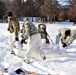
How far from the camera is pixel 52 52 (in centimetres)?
985

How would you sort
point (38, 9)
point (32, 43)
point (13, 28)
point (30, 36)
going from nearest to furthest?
point (30, 36)
point (32, 43)
point (13, 28)
point (38, 9)

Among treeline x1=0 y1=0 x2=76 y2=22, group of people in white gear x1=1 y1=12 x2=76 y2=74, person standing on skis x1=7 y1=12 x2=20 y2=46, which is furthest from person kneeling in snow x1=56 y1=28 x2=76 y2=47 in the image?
treeline x1=0 y1=0 x2=76 y2=22

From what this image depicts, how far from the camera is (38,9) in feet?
220

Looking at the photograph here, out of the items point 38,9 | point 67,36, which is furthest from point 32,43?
point 38,9

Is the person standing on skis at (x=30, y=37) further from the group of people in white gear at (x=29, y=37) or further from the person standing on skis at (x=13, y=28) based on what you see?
the person standing on skis at (x=13, y=28)

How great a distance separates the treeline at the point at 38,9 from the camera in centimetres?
5479

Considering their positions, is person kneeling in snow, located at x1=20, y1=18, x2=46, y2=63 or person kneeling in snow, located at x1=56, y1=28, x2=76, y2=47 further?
person kneeling in snow, located at x1=56, y1=28, x2=76, y2=47

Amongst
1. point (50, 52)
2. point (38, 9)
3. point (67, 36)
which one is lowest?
point (38, 9)

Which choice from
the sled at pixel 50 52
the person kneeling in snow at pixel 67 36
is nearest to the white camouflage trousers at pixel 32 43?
the sled at pixel 50 52

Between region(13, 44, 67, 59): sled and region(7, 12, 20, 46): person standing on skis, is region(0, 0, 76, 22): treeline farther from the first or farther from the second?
region(13, 44, 67, 59): sled

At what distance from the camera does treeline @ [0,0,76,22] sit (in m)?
→ 54.8

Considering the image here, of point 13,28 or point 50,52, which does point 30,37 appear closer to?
point 50,52

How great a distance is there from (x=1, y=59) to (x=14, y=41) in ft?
4.88

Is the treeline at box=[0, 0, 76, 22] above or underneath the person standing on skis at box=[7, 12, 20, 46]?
underneath
